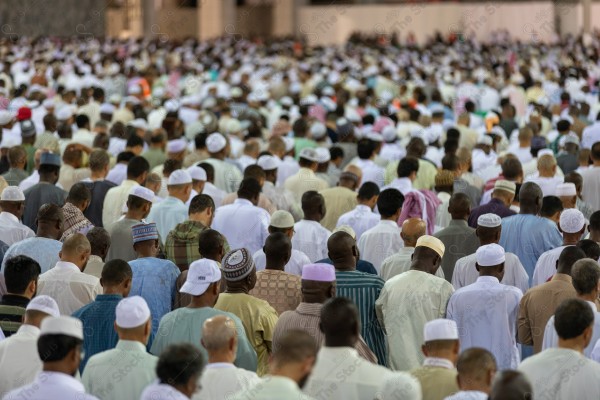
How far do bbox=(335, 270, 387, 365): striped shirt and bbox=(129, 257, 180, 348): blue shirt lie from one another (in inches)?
41.1

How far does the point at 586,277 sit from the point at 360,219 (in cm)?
343

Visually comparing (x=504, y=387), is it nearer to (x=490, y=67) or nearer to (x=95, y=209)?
(x=95, y=209)

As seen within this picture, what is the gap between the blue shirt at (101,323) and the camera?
7.83 meters

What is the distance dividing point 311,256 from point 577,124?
6.84 m

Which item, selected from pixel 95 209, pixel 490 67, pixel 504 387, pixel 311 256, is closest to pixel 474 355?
pixel 504 387

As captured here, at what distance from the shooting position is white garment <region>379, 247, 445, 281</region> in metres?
9.37

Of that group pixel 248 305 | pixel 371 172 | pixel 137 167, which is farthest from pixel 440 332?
pixel 371 172

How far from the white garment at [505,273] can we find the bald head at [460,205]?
737 mm

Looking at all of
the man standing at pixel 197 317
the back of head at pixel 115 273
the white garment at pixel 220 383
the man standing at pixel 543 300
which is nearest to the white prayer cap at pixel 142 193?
the back of head at pixel 115 273

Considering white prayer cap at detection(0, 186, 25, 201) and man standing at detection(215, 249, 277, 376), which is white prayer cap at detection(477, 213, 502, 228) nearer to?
man standing at detection(215, 249, 277, 376)

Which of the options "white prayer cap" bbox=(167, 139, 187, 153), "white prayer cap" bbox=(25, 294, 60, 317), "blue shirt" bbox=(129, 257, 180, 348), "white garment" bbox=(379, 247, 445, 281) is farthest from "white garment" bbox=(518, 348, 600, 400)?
"white prayer cap" bbox=(167, 139, 187, 153)

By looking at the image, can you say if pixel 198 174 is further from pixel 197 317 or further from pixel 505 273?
pixel 197 317

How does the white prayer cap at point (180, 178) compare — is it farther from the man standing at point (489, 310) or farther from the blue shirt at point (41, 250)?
the man standing at point (489, 310)

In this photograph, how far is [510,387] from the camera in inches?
216
